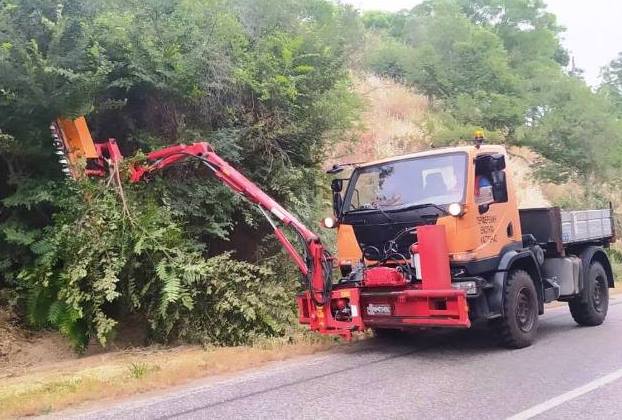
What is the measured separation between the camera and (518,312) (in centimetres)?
809

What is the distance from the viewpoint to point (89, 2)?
1027 centimetres

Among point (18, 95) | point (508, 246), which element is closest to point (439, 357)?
point (508, 246)

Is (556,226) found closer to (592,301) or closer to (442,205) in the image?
(592,301)

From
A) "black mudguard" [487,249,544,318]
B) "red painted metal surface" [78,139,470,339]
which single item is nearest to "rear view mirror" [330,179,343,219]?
"red painted metal surface" [78,139,470,339]

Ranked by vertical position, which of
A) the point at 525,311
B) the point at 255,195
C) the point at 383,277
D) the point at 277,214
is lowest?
the point at 525,311

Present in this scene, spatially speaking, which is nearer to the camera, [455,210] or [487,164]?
[455,210]

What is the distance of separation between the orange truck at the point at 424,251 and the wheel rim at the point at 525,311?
0.01 metres

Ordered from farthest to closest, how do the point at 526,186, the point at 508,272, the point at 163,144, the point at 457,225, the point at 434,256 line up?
the point at 526,186 < the point at 163,144 < the point at 508,272 < the point at 457,225 < the point at 434,256

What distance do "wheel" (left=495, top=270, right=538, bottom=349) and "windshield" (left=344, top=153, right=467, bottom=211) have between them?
1.40 meters

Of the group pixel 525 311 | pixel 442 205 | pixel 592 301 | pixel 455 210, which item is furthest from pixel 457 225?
pixel 592 301

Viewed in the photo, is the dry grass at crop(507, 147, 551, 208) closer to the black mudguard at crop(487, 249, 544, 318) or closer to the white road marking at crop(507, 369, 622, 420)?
the black mudguard at crop(487, 249, 544, 318)

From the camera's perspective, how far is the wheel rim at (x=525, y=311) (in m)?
8.10

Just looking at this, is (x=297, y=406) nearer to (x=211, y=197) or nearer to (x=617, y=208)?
(x=211, y=197)

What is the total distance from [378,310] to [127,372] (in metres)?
3.04
